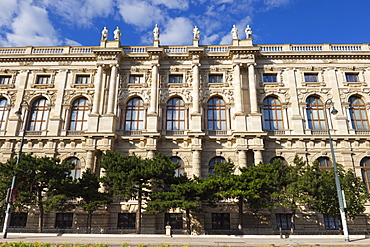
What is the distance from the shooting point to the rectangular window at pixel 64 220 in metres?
26.2

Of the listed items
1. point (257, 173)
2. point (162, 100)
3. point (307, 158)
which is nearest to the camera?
point (257, 173)

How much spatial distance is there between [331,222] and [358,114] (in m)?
11.5

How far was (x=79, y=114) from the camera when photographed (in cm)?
3088

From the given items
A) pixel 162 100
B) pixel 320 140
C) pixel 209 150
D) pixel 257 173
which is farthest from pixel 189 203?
pixel 320 140

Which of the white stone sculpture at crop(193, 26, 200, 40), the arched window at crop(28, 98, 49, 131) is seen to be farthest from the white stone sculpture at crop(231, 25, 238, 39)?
the arched window at crop(28, 98, 49, 131)

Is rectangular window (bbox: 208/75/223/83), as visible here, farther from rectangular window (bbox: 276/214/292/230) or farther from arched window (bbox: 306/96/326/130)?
rectangular window (bbox: 276/214/292/230)

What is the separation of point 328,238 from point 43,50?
1309 inches

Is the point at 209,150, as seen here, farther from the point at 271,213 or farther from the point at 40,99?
the point at 40,99

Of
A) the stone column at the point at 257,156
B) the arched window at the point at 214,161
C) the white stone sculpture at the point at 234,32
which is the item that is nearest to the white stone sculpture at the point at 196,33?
the white stone sculpture at the point at 234,32

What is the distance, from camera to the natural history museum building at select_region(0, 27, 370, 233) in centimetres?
2738

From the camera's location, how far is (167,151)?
28500 mm

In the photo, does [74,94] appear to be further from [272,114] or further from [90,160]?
[272,114]

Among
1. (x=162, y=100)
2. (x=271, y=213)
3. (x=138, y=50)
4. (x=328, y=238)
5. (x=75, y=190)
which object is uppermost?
(x=138, y=50)

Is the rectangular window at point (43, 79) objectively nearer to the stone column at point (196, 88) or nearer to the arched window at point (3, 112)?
the arched window at point (3, 112)
